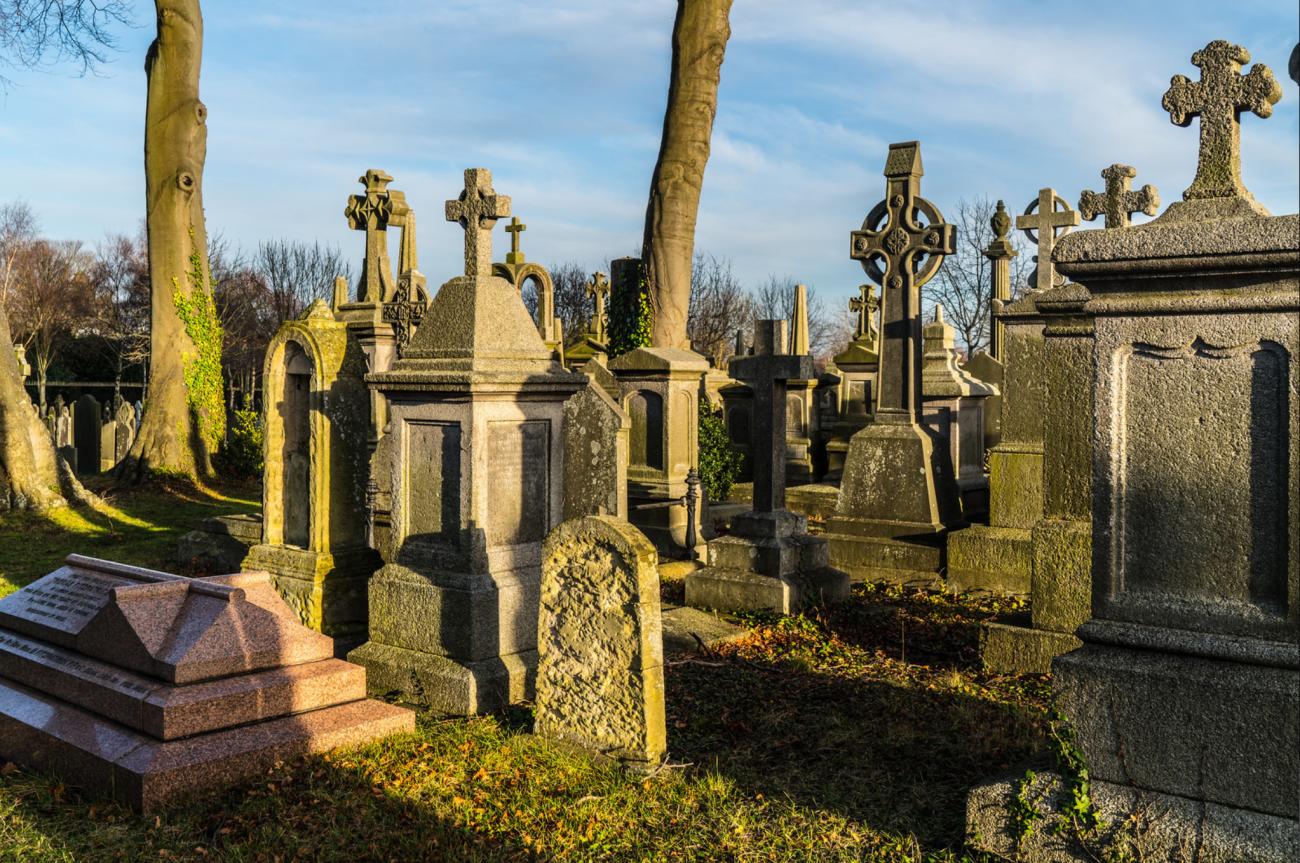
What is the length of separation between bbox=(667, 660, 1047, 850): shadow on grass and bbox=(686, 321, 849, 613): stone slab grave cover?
6.14 feet

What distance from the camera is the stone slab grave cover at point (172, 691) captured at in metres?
4.89

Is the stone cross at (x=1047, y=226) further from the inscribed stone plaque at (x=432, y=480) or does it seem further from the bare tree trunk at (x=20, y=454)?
the bare tree trunk at (x=20, y=454)

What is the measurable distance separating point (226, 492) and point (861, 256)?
37.9 feet

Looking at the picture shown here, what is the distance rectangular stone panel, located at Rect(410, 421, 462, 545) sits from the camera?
6.34 meters

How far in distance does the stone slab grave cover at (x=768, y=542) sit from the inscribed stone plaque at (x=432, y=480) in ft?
10.1

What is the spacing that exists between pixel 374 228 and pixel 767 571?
942 centimetres

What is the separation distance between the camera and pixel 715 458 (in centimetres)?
1455

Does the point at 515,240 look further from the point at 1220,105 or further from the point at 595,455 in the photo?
the point at 1220,105

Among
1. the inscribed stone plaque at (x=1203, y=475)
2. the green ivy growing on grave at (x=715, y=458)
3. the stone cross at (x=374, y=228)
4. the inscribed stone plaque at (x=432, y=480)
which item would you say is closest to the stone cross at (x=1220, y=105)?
the inscribed stone plaque at (x=1203, y=475)

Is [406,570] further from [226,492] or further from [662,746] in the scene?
[226,492]

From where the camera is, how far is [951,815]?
4.43m

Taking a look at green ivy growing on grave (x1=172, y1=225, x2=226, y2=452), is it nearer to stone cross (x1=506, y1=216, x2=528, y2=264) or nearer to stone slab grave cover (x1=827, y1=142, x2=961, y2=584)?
stone cross (x1=506, y1=216, x2=528, y2=264)

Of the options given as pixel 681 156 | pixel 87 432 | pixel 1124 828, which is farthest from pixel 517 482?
pixel 87 432

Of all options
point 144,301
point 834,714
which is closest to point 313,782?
point 834,714
